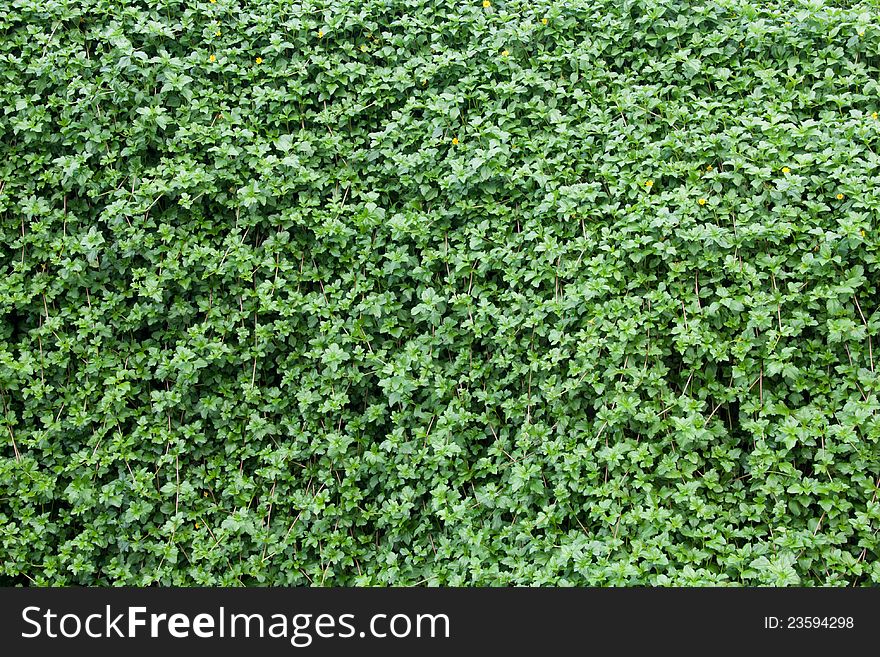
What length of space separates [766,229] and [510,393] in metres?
1.19

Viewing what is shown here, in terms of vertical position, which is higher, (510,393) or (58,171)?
(58,171)

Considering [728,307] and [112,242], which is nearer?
[728,307]

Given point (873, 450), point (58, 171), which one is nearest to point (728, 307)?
point (873, 450)

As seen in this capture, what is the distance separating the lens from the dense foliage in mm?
3076

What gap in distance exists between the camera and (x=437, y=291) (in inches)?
136

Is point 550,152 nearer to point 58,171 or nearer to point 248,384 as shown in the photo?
point 248,384

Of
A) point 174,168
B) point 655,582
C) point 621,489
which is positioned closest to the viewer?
point 655,582

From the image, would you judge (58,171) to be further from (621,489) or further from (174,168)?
(621,489)

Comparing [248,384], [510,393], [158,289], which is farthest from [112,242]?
[510,393]

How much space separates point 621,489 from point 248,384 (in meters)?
1.61

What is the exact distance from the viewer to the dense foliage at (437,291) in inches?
121

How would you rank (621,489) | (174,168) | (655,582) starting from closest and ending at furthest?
(655,582) < (621,489) < (174,168)

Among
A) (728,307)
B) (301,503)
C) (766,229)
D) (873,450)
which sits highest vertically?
(766,229)

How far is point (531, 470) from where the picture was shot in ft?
10.3
